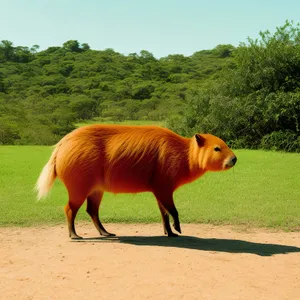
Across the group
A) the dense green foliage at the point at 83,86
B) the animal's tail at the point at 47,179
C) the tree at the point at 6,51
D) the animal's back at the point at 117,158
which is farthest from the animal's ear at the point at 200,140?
the tree at the point at 6,51

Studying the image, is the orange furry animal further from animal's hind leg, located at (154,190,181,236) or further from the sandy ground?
the sandy ground

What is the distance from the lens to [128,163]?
616 cm

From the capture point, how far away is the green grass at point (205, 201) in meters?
7.41

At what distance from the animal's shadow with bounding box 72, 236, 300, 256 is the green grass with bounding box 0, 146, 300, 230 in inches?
41.6

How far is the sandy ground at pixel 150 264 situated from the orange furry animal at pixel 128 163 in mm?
496

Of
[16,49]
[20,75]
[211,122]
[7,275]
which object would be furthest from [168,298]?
[16,49]

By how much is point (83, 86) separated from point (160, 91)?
21.6ft

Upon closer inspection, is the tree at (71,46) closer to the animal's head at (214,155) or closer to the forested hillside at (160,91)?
the forested hillside at (160,91)

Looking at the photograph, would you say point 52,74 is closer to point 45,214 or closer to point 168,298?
point 45,214

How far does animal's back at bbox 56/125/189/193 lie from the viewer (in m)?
6.05

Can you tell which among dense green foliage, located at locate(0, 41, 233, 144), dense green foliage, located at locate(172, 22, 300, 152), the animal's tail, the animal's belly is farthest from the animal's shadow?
dense green foliage, located at locate(0, 41, 233, 144)

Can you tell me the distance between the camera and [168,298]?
160 inches

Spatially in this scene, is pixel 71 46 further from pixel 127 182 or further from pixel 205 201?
pixel 127 182

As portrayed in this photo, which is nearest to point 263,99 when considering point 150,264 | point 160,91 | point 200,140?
point 200,140
